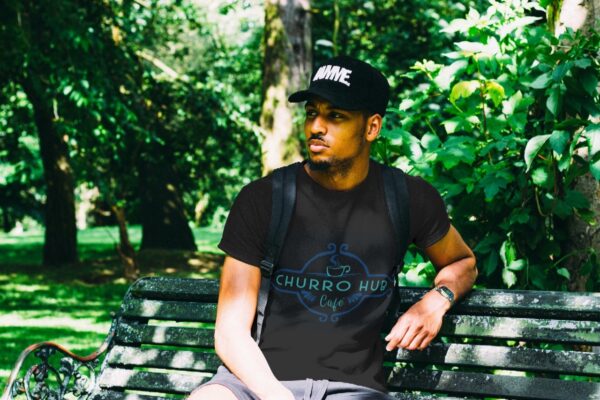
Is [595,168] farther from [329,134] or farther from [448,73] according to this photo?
[329,134]

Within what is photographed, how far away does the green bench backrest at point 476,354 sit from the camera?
10.3 ft

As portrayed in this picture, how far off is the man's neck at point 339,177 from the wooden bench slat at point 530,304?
56 cm

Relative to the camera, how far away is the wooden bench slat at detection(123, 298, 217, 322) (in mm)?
3664

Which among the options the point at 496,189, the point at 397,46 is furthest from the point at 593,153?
the point at 397,46

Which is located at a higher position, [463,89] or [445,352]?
[463,89]

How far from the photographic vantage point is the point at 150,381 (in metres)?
3.65

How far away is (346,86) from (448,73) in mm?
1176

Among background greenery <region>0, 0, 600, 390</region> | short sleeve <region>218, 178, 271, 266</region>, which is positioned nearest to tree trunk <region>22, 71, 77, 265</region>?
background greenery <region>0, 0, 600, 390</region>

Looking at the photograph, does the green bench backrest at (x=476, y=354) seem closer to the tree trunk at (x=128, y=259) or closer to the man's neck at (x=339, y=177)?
the man's neck at (x=339, y=177)

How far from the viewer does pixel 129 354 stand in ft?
12.4

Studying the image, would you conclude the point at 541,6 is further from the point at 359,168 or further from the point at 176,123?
the point at 176,123

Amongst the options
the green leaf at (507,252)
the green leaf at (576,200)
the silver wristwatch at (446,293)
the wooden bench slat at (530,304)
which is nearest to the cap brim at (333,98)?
the silver wristwatch at (446,293)

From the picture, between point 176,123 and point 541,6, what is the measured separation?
12.8m

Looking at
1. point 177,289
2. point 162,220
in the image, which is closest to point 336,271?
point 177,289
